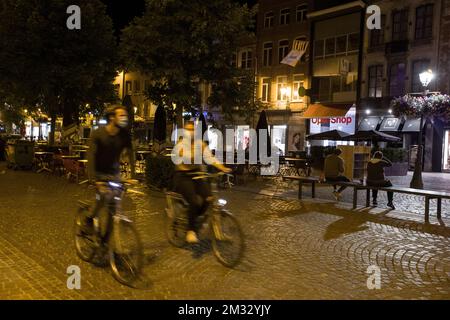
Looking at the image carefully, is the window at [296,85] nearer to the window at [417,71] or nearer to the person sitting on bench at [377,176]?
the window at [417,71]

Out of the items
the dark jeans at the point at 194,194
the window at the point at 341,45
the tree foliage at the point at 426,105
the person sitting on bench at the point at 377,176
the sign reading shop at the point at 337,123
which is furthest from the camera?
the window at the point at 341,45

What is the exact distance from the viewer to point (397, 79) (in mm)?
28812

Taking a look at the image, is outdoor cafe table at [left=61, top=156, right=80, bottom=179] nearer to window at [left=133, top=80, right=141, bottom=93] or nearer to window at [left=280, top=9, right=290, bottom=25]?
window at [left=280, top=9, right=290, bottom=25]

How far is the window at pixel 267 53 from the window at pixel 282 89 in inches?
67.7

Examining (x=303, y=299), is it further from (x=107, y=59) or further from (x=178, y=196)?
(x=107, y=59)

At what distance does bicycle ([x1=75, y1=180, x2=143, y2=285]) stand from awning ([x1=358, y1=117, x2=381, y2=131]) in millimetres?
25731

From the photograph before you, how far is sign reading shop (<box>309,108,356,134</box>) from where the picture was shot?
3088 cm

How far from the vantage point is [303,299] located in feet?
15.9

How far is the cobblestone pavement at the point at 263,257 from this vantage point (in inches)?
199

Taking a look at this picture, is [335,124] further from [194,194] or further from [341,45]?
[194,194]

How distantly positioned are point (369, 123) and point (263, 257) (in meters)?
25.1

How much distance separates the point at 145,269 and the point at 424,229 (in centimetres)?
585

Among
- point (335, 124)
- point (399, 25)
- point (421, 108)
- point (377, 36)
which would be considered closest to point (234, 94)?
point (421, 108)

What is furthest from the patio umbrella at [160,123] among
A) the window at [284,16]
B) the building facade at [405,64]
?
the window at [284,16]
